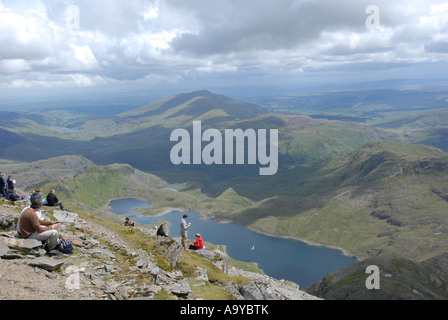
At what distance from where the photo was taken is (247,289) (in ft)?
97.7

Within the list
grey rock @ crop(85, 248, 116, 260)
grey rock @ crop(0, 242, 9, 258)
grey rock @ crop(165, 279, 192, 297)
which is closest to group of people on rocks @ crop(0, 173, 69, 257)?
grey rock @ crop(0, 242, 9, 258)

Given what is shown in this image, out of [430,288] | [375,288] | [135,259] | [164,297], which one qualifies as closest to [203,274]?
[135,259]

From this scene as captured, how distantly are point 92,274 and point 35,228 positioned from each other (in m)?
5.44

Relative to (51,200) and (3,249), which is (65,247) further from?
(51,200)

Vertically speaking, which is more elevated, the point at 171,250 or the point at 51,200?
the point at 51,200

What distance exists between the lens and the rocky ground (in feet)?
66.1

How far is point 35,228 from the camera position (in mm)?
23906

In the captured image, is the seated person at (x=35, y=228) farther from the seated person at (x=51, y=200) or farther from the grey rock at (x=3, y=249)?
the seated person at (x=51, y=200)

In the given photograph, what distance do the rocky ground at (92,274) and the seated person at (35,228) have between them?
69cm

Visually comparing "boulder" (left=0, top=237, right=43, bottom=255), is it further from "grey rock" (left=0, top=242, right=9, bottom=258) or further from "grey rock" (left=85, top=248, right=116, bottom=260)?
"grey rock" (left=85, top=248, right=116, bottom=260)

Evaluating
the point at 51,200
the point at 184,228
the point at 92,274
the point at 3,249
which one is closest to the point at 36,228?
the point at 3,249

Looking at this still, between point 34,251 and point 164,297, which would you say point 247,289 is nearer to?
point 164,297

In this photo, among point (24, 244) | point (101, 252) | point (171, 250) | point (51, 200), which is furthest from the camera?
point (51, 200)

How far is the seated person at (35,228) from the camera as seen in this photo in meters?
23.7
